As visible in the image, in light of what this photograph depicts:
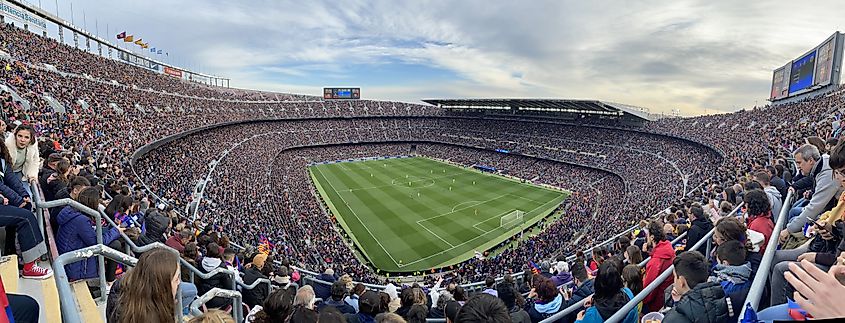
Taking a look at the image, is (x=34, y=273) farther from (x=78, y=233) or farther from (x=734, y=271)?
(x=734, y=271)

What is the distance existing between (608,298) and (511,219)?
96.3 ft

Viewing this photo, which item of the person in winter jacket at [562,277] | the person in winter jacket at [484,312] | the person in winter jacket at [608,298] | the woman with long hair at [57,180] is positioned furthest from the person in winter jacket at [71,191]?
the person in winter jacket at [562,277]

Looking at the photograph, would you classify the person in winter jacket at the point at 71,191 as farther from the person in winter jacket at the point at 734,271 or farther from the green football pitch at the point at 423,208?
the green football pitch at the point at 423,208

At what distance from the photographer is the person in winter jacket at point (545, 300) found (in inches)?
201

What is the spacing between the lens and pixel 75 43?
48219 millimetres

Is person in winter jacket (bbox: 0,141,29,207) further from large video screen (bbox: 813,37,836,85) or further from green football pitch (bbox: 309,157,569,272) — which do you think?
large video screen (bbox: 813,37,836,85)

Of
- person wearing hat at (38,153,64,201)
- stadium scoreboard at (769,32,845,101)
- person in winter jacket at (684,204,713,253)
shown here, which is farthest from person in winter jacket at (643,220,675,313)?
stadium scoreboard at (769,32,845,101)

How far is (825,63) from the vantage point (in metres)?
31.5

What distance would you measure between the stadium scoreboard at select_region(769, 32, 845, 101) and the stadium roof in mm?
12914

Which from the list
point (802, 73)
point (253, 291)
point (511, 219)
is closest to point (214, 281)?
point (253, 291)

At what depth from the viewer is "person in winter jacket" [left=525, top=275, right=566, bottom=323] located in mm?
5105

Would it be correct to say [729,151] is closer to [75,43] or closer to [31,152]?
[31,152]

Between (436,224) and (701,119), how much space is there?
3397 cm

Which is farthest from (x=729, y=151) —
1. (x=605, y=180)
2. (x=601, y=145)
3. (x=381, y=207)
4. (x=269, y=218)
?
(x=269, y=218)
